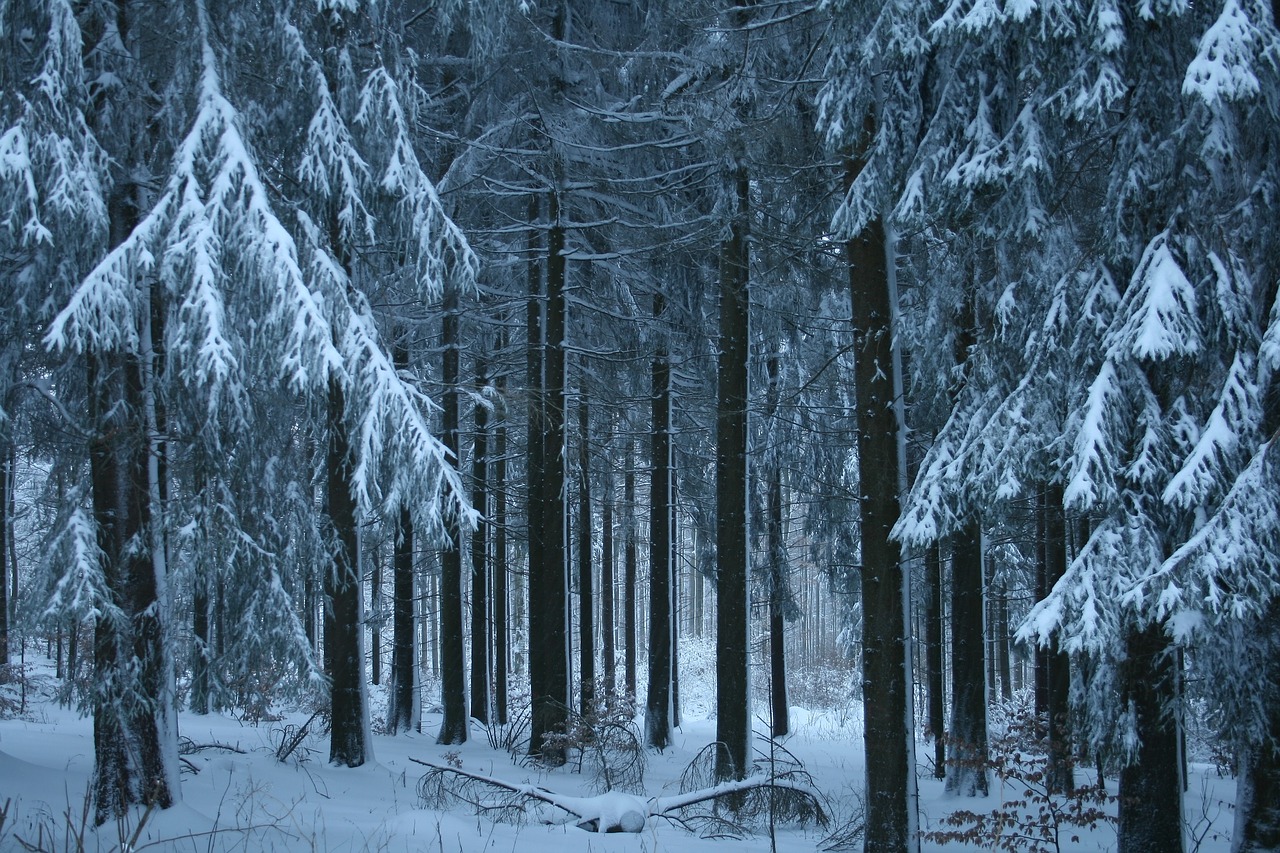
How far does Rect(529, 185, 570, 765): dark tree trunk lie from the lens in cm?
1222

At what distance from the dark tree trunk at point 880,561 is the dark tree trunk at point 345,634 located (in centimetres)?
600

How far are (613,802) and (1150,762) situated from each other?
435 centimetres

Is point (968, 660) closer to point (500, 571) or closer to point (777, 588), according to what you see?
point (777, 588)

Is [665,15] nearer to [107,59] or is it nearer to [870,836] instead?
[107,59]

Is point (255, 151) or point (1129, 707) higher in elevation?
point (255, 151)

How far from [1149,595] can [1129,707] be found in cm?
144

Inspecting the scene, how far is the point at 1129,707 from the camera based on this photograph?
6.44m

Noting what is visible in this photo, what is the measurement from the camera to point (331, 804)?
8.11 metres

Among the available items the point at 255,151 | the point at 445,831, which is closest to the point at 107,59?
the point at 255,151

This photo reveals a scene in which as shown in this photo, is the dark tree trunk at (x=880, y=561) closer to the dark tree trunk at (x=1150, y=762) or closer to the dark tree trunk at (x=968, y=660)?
the dark tree trunk at (x=1150, y=762)

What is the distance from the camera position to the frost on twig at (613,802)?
24.1 feet

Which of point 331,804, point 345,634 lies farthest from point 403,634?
point 331,804

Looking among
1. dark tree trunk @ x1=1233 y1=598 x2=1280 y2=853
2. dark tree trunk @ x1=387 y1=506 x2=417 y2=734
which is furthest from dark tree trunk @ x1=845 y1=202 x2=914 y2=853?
dark tree trunk @ x1=387 y1=506 x2=417 y2=734

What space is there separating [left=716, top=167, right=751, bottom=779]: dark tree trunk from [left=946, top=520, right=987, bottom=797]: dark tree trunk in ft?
8.86
